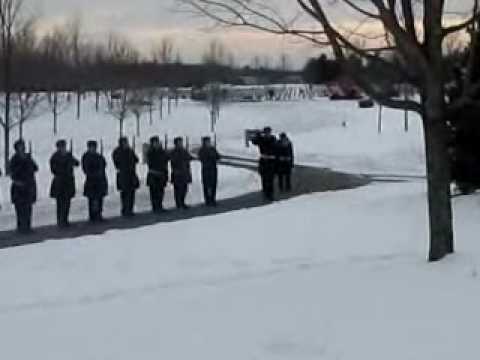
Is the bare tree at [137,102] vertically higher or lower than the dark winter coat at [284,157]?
higher

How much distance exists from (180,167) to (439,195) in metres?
10.7

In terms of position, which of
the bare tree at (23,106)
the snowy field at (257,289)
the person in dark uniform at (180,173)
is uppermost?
the bare tree at (23,106)

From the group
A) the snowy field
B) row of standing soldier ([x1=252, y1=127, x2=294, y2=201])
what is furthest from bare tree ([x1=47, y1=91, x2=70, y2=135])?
the snowy field

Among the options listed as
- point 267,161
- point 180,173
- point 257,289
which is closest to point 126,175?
point 180,173

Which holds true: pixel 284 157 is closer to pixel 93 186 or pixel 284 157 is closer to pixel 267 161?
pixel 267 161

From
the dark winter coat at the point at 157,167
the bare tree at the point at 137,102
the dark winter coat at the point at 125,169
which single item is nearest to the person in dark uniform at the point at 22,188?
the dark winter coat at the point at 125,169

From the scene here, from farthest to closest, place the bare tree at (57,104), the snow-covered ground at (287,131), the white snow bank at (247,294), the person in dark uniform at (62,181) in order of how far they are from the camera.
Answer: the bare tree at (57,104)
the snow-covered ground at (287,131)
the person in dark uniform at (62,181)
the white snow bank at (247,294)

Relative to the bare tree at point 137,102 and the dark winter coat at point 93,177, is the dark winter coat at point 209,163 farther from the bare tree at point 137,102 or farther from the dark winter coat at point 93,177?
the bare tree at point 137,102

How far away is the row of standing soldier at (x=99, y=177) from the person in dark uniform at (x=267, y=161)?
1.20 meters

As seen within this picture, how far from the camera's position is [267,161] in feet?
70.4

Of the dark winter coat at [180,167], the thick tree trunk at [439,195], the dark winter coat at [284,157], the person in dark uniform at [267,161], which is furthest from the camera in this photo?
the dark winter coat at [284,157]

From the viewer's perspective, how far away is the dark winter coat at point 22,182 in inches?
666

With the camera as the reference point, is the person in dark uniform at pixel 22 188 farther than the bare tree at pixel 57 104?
No

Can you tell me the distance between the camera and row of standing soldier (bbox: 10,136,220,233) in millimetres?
16984
